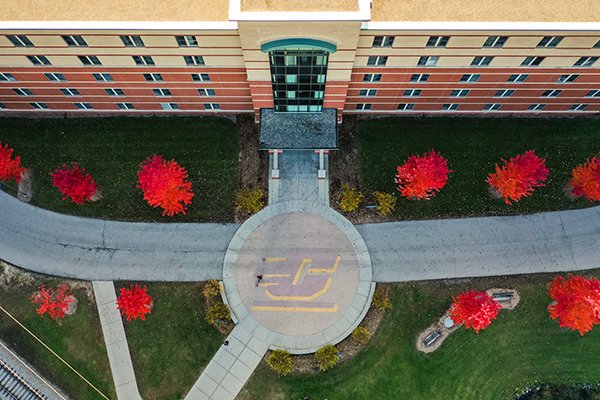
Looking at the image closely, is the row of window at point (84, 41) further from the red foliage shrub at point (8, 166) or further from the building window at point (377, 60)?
the building window at point (377, 60)

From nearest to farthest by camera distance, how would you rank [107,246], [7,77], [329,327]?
[7,77], [329,327], [107,246]

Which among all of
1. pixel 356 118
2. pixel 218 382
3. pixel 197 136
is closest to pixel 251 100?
pixel 197 136

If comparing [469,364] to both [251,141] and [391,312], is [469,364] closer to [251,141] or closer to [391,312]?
[391,312]

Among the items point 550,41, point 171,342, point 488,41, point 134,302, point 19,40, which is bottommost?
point 171,342

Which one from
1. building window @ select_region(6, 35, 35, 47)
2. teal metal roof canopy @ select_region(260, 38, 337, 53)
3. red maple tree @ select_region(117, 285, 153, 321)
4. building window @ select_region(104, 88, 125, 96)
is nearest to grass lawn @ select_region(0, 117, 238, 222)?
building window @ select_region(104, 88, 125, 96)

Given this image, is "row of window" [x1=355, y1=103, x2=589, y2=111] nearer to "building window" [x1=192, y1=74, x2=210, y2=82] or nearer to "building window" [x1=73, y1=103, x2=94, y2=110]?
"building window" [x1=192, y1=74, x2=210, y2=82]

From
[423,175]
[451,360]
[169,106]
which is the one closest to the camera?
[423,175]

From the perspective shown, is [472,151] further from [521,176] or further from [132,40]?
[132,40]

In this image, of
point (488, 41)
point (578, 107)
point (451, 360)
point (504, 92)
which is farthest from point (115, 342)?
point (578, 107)
